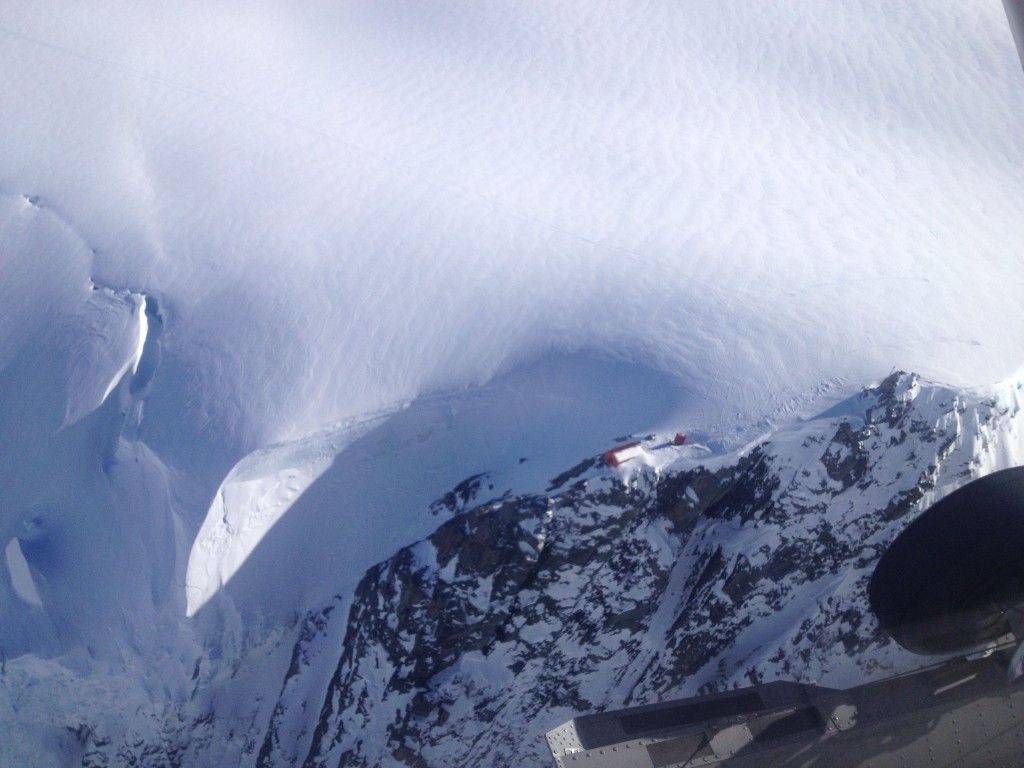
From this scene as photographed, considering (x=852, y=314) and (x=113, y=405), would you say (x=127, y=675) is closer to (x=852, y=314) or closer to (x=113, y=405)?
(x=113, y=405)

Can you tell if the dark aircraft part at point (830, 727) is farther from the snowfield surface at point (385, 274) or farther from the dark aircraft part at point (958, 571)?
the snowfield surface at point (385, 274)

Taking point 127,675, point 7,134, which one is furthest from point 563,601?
point 7,134

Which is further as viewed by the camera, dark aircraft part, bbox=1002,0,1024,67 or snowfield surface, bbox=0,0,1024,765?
snowfield surface, bbox=0,0,1024,765

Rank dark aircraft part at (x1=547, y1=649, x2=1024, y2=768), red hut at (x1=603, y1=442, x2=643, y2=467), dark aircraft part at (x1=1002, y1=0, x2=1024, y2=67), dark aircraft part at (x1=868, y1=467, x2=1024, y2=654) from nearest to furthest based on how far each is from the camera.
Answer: dark aircraft part at (x1=1002, y1=0, x2=1024, y2=67), red hut at (x1=603, y1=442, x2=643, y2=467), dark aircraft part at (x1=868, y1=467, x2=1024, y2=654), dark aircraft part at (x1=547, y1=649, x2=1024, y2=768)

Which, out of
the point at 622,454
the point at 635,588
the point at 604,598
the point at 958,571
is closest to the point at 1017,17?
the point at 622,454

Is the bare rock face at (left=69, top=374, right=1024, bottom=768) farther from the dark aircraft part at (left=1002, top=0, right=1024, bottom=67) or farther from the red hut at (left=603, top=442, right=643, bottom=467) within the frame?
the dark aircraft part at (left=1002, top=0, right=1024, bottom=67)

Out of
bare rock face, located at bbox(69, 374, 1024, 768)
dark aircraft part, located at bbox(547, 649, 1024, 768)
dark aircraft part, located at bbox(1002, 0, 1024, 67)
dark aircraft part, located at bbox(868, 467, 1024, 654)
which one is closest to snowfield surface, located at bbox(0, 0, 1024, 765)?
bare rock face, located at bbox(69, 374, 1024, 768)

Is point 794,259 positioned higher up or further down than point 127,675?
higher up
